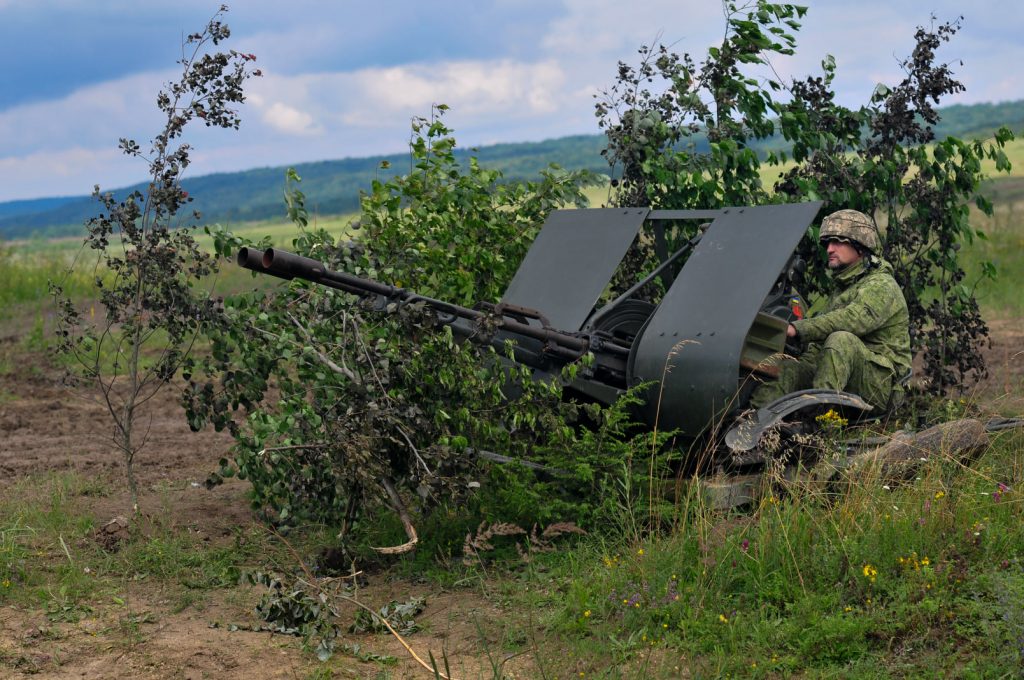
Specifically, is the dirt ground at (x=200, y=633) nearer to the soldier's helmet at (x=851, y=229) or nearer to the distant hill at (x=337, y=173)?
the soldier's helmet at (x=851, y=229)

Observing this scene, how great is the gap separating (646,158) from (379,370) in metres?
3.87

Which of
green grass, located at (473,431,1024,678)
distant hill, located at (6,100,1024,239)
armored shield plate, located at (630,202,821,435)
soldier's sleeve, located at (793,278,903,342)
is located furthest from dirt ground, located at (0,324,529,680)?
distant hill, located at (6,100,1024,239)

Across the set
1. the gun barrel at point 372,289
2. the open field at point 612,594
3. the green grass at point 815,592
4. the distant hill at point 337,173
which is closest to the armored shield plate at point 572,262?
the gun barrel at point 372,289

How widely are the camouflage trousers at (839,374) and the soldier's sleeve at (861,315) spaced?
0.08 meters

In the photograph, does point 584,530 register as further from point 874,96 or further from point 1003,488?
point 874,96

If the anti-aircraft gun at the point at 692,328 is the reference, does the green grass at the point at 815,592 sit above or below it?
below

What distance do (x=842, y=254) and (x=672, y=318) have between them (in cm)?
137

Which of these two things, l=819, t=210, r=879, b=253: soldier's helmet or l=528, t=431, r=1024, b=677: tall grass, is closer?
l=528, t=431, r=1024, b=677: tall grass

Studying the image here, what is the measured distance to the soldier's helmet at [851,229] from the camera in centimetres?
751

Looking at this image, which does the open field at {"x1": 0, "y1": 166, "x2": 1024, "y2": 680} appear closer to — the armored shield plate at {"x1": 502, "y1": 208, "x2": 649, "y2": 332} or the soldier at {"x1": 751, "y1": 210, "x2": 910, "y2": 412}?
the soldier at {"x1": 751, "y1": 210, "x2": 910, "y2": 412}

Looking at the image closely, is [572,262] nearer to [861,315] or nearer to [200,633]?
[861,315]

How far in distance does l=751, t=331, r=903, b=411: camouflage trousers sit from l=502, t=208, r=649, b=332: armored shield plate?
127cm

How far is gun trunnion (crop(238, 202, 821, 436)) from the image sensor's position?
6.60 metres

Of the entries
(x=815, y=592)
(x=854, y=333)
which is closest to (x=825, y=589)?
(x=815, y=592)
